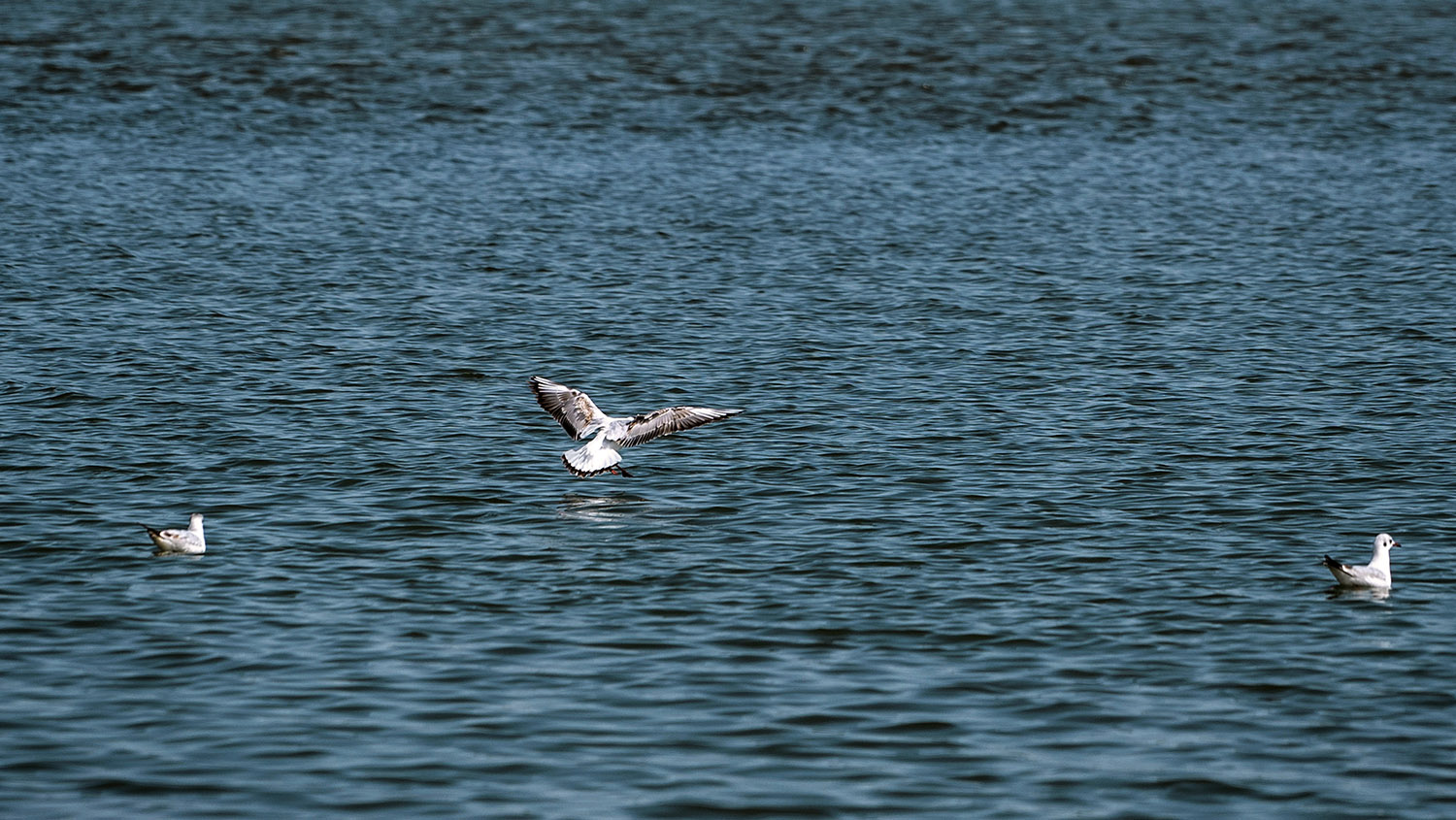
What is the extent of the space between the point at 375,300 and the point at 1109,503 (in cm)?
1566

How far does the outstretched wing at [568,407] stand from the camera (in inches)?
942

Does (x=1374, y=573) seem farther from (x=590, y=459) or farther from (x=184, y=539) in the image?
(x=184, y=539)

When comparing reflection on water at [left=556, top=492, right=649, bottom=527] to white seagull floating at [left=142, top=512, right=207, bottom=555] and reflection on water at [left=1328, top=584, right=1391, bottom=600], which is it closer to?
white seagull floating at [left=142, top=512, right=207, bottom=555]

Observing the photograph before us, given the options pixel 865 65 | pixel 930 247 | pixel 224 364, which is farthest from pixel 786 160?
pixel 224 364

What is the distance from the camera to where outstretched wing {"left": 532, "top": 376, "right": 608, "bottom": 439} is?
23.9 metres

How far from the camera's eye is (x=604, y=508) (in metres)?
23.4

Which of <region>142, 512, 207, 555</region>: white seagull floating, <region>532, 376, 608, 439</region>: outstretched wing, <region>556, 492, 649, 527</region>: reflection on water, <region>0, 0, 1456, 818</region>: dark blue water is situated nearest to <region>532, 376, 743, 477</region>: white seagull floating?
<region>532, 376, 608, 439</region>: outstretched wing

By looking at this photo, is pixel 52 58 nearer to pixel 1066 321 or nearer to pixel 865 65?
pixel 865 65

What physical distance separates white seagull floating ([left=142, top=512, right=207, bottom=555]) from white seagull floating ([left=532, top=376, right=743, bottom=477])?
15.4ft

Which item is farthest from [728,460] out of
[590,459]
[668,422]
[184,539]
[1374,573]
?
[1374,573]

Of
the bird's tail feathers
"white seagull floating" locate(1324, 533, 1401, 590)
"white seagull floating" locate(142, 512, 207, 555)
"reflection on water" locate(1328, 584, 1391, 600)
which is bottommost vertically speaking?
"reflection on water" locate(1328, 584, 1391, 600)

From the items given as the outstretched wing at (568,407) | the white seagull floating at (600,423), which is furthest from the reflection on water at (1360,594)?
the outstretched wing at (568,407)

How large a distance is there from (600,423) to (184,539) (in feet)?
17.9

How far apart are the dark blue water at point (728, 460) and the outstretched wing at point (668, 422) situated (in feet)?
2.71
